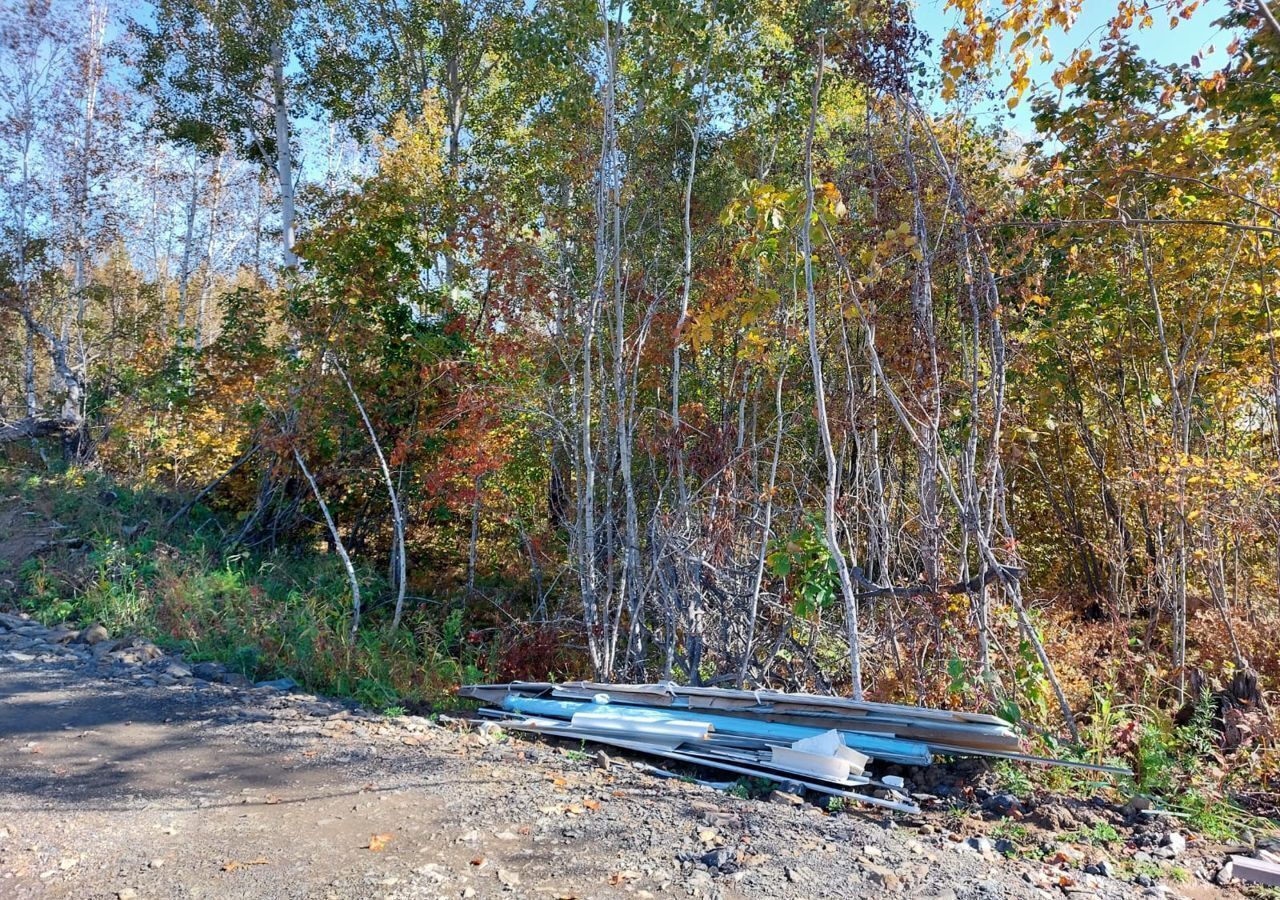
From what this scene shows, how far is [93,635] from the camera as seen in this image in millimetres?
6848

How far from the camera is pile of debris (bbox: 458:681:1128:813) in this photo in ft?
14.6

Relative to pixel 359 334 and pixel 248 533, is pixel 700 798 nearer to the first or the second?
pixel 359 334

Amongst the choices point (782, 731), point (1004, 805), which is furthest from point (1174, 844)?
point (782, 731)

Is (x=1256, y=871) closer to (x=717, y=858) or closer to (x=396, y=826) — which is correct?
(x=717, y=858)

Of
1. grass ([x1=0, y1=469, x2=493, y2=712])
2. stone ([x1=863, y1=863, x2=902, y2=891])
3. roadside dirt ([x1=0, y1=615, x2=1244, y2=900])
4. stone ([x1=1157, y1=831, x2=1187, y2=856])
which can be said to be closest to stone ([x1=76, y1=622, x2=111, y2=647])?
grass ([x1=0, y1=469, x2=493, y2=712])

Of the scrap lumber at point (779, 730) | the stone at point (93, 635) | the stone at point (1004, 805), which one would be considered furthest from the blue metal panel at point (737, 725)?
the stone at point (93, 635)

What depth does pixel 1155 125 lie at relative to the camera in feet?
17.8

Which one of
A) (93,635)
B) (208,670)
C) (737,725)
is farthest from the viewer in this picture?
(93,635)

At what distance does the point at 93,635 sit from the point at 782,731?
220 inches

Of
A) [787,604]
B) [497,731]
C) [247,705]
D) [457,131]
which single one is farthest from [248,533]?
[457,131]

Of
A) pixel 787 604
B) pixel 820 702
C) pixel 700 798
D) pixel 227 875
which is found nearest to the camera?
pixel 227 875

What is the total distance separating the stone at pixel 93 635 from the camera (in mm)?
6820

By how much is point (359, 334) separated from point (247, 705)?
13.9ft

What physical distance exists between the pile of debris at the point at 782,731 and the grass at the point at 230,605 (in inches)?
61.2
